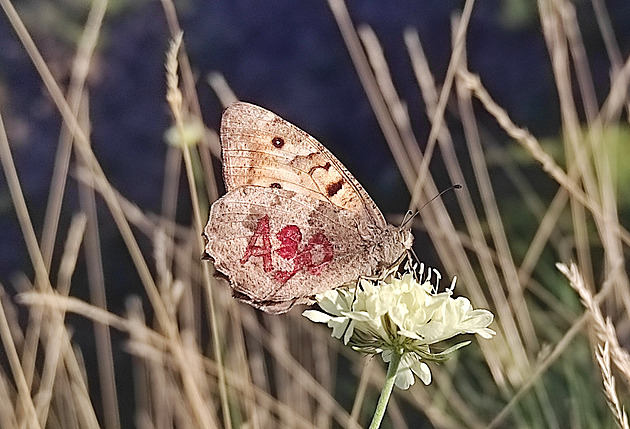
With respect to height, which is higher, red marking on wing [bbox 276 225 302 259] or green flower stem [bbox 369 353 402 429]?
red marking on wing [bbox 276 225 302 259]

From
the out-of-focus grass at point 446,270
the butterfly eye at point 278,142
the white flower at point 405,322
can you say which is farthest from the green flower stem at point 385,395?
the butterfly eye at point 278,142

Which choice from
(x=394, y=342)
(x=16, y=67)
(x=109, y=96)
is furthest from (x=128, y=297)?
(x=394, y=342)

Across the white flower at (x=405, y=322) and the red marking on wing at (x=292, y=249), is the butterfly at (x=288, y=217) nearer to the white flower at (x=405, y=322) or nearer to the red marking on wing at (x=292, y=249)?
the red marking on wing at (x=292, y=249)

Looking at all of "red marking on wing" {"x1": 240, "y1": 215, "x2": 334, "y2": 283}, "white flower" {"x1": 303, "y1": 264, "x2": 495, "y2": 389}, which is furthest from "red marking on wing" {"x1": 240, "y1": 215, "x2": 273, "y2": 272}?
"white flower" {"x1": 303, "y1": 264, "x2": 495, "y2": 389}

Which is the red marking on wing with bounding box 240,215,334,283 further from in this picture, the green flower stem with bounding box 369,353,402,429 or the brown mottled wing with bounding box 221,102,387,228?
the green flower stem with bounding box 369,353,402,429

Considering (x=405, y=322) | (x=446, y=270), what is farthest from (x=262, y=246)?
(x=446, y=270)

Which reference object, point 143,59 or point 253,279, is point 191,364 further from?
point 143,59
